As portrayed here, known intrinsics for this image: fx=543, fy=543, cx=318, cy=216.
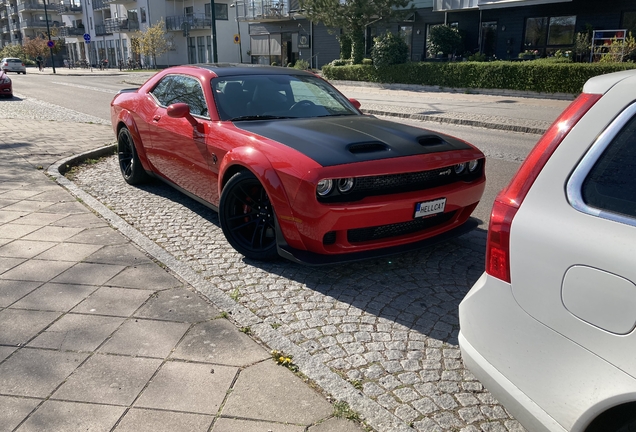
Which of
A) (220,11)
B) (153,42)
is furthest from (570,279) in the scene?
(220,11)

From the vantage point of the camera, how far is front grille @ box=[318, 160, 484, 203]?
12.5 feet

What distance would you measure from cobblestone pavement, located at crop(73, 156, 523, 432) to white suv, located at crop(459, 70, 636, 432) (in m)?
0.63

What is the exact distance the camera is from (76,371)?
2969 mm

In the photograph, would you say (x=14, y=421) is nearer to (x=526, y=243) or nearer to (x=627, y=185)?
(x=526, y=243)

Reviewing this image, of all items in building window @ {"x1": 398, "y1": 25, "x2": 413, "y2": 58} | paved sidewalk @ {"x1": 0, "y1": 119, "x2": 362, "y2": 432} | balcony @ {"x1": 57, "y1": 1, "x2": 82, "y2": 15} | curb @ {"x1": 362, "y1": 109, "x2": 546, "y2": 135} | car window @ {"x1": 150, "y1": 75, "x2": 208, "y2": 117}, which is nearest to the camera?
paved sidewalk @ {"x1": 0, "y1": 119, "x2": 362, "y2": 432}

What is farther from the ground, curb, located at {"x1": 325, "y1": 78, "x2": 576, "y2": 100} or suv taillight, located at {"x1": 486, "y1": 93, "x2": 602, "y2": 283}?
suv taillight, located at {"x1": 486, "y1": 93, "x2": 602, "y2": 283}

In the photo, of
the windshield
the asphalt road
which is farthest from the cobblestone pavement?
the asphalt road

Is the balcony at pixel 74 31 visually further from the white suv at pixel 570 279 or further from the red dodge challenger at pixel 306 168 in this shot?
the white suv at pixel 570 279

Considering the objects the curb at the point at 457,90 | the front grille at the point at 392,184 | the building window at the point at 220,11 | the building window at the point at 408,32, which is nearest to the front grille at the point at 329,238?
the front grille at the point at 392,184

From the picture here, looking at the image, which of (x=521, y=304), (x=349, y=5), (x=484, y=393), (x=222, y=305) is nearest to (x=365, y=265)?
(x=222, y=305)

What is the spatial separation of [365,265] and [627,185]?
275 cm

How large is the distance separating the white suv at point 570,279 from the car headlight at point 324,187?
5.59ft

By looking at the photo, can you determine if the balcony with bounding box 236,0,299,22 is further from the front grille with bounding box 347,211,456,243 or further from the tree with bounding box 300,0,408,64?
the front grille with bounding box 347,211,456,243

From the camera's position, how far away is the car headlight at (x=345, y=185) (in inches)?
149
